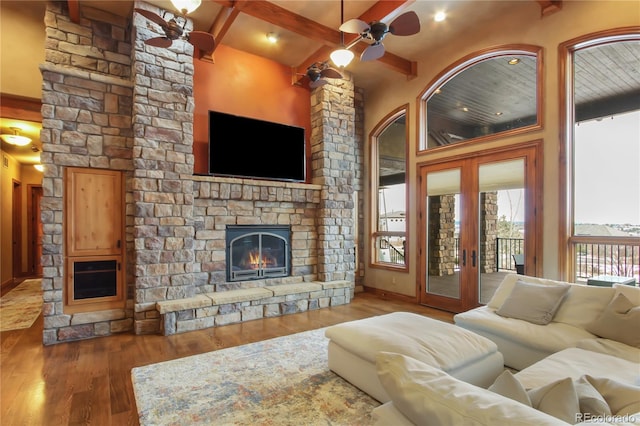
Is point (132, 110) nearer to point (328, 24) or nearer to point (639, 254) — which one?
point (328, 24)

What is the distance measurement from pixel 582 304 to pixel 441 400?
274cm

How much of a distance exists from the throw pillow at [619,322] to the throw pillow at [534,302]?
0.31 meters

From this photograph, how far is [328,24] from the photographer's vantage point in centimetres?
443

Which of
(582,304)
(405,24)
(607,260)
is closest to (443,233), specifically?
(607,260)

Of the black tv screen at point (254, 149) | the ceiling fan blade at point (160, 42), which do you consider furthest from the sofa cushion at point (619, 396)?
the black tv screen at point (254, 149)

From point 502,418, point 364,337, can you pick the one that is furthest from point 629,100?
point 502,418

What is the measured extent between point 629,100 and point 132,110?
5.80 m

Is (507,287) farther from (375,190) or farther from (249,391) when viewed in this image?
(375,190)

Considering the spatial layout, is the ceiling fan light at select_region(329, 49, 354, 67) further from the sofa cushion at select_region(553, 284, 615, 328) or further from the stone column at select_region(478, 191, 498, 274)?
the sofa cushion at select_region(553, 284, 615, 328)

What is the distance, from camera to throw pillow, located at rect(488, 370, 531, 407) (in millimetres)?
1048

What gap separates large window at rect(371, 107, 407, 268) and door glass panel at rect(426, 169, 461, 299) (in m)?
0.52

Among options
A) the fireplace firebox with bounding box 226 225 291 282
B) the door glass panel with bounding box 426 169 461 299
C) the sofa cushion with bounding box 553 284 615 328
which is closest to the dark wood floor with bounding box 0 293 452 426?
the door glass panel with bounding box 426 169 461 299

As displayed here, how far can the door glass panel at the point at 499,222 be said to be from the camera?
431cm

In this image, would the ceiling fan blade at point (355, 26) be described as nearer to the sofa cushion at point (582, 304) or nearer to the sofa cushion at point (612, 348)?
the sofa cushion at point (582, 304)
